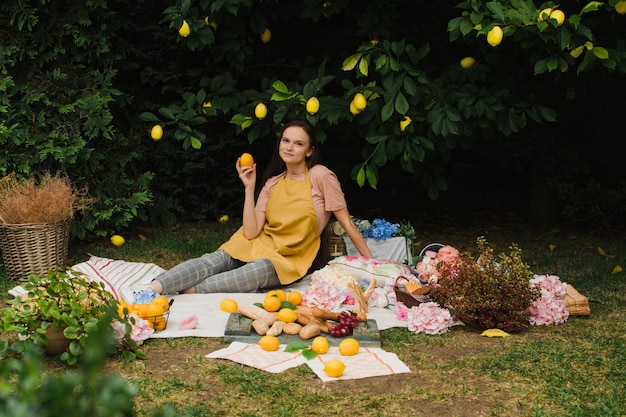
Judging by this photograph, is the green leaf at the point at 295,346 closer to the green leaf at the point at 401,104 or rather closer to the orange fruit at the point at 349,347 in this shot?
the orange fruit at the point at 349,347

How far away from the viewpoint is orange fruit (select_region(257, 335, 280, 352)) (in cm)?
359

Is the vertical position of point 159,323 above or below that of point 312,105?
below

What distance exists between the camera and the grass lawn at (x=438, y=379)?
9.53 feet

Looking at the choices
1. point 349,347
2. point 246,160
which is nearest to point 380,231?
point 246,160

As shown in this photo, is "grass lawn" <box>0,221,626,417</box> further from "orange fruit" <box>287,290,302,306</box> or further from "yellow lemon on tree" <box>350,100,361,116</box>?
"yellow lemon on tree" <box>350,100,361,116</box>

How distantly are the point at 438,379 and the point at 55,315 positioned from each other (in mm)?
1724

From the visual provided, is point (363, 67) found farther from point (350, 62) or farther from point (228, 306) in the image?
point (228, 306)

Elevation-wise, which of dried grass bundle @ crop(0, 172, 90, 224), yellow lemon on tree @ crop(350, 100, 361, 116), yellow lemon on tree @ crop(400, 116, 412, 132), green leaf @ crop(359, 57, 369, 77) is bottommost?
dried grass bundle @ crop(0, 172, 90, 224)

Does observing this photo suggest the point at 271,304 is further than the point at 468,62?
No

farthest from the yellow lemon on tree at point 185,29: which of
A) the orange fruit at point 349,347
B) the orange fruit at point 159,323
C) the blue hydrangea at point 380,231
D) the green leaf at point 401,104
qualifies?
the orange fruit at point 349,347

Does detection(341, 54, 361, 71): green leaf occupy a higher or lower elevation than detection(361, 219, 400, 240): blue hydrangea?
higher

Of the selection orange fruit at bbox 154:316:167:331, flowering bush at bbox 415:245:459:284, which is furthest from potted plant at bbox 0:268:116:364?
flowering bush at bbox 415:245:459:284

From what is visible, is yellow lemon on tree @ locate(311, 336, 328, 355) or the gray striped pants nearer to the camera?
yellow lemon on tree @ locate(311, 336, 328, 355)

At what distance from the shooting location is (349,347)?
3553mm
